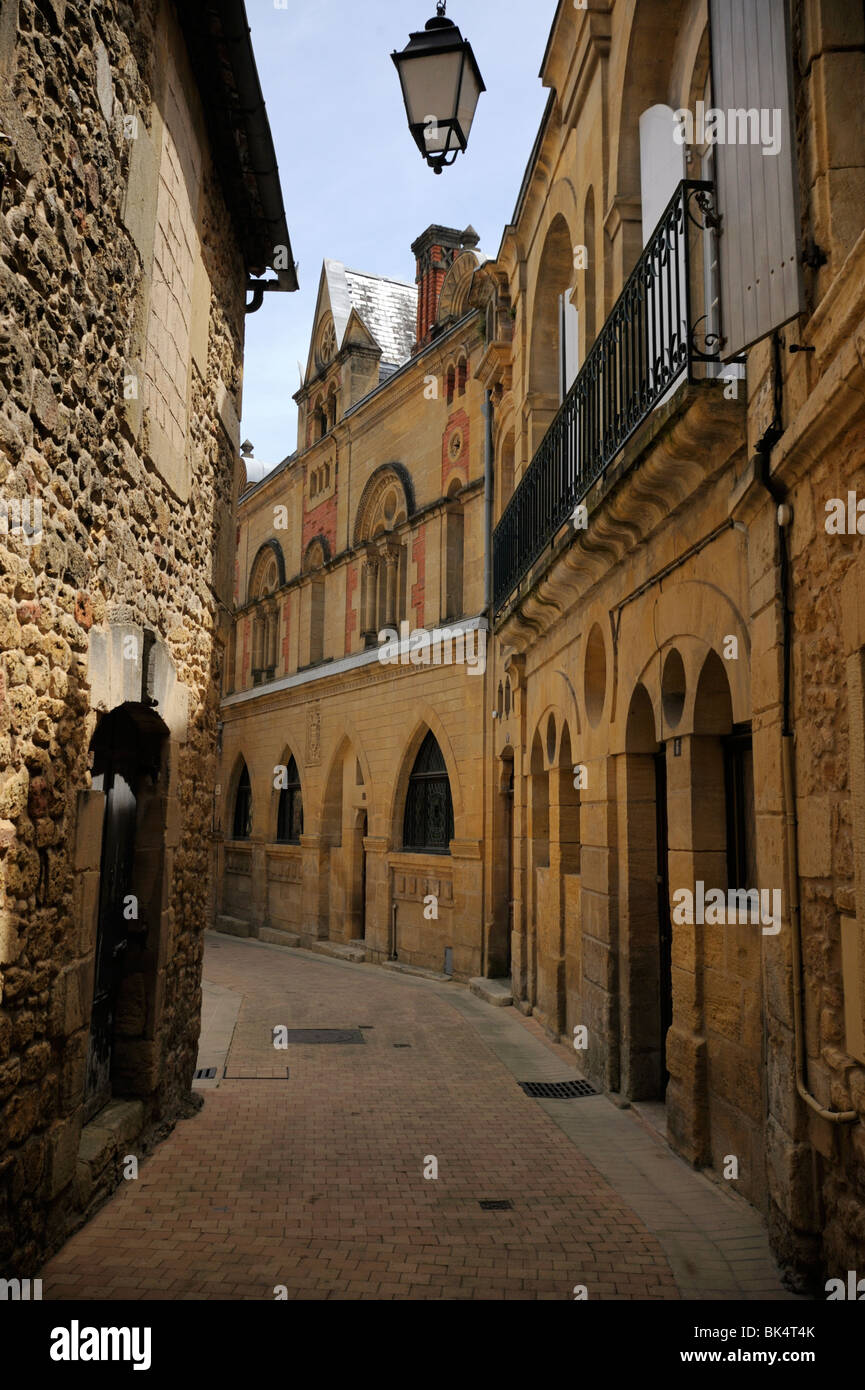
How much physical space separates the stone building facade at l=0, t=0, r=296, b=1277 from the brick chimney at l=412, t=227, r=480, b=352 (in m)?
13.3

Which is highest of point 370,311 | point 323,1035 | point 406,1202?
point 370,311

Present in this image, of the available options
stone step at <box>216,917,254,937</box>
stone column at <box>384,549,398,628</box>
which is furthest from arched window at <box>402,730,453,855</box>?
stone step at <box>216,917,254,937</box>

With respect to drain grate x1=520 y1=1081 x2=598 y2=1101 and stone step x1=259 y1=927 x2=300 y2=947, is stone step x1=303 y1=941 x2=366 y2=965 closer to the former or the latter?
stone step x1=259 y1=927 x2=300 y2=947

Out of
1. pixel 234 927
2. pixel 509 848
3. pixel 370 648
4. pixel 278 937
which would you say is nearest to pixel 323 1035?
pixel 509 848

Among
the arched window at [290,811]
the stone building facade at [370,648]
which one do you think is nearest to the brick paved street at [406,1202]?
the stone building facade at [370,648]

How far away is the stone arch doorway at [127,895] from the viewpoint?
19.6ft

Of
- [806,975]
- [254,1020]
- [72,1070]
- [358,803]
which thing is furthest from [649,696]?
[358,803]

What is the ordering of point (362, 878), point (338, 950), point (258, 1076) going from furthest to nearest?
point (362, 878)
point (338, 950)
point (258, 1076)

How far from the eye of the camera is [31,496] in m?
4.19

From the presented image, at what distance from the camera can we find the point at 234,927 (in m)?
23.7

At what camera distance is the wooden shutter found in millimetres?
4438

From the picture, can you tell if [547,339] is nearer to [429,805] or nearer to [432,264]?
[429,805]

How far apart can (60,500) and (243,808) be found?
70.5 ft
